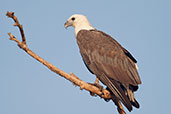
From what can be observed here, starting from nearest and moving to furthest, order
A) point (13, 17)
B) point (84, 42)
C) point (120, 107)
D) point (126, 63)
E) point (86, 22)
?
point (13, 17) < point (120, 107) < point (126, 63) < point (84, 42) < point (86, 22)

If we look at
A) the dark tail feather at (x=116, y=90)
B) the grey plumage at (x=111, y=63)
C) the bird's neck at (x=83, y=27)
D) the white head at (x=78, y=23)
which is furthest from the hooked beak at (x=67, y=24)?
the dark tail feather at (x=116, y=90)

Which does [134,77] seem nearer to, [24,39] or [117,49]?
[117,49]

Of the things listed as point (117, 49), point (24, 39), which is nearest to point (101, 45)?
point (117, 49)

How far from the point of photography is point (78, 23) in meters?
9.22

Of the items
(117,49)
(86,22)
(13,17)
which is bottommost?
(13,17)

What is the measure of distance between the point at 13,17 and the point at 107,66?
2.81m

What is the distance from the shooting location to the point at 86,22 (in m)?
9.30

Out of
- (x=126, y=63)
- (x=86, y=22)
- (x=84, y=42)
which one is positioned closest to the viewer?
(x=126, y=63)

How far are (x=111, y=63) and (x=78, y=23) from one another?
2.20 meters

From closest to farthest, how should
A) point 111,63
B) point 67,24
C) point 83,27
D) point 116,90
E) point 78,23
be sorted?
point 116,90, point 111,63, point 83,27, point 78,23, point 67,24

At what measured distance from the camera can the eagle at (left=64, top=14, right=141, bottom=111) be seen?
273 inches

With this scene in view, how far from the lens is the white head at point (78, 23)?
902 centimetres

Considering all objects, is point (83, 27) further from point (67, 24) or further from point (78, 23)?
point (67, 24)

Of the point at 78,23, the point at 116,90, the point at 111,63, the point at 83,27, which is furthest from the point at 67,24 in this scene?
the point at 116,90
